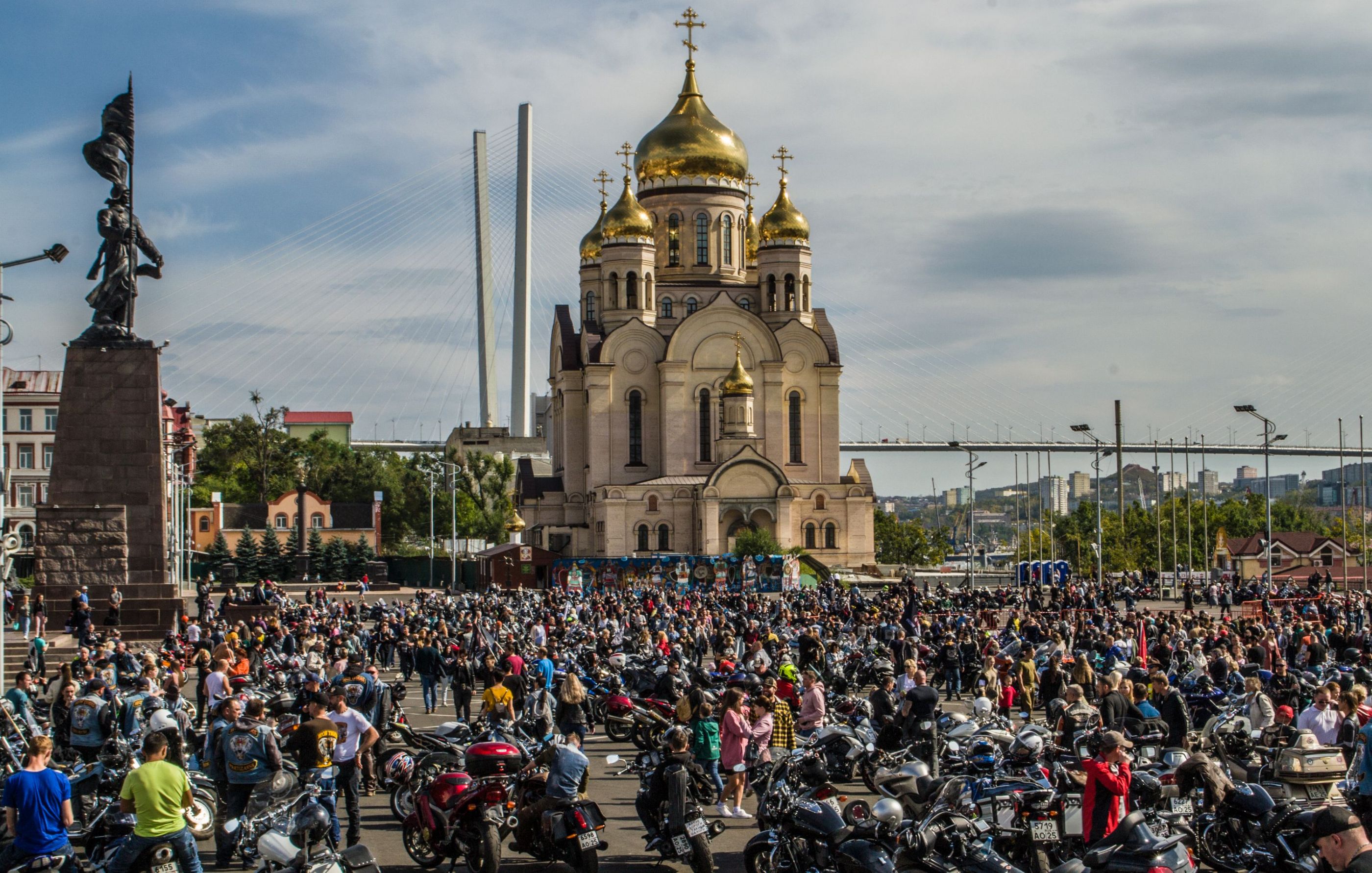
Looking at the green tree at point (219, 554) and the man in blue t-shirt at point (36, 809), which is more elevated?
the green tree at point (219, 554)

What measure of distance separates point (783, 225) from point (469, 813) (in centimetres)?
5571

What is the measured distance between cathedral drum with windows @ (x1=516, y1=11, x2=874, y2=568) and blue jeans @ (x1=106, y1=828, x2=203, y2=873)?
49.2 m

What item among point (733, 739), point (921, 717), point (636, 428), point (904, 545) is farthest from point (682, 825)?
point (904, 545)

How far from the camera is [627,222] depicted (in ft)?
209

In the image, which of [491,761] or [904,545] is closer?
[491,761]

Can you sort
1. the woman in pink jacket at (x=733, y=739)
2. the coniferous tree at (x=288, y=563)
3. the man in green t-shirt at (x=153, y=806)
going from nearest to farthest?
1. the man in green t-shirt at (x=153, y=806)
2. the woman in pink jacket at (x=733, y=739)
3. the coniferous tree at (x=288, y=563)

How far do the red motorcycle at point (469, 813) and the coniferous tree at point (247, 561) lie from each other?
5750 cm

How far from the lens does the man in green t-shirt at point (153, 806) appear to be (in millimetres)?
9359

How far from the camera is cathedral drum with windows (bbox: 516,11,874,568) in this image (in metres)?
60.3

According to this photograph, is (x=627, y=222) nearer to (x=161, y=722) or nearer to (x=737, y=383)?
(x=737, y=383)

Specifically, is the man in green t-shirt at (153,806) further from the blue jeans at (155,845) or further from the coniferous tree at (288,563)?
the coniferous tree at (288,563)

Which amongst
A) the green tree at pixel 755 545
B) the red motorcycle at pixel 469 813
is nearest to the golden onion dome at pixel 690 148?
the green tree at pixel 755 545

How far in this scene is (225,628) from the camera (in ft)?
93.9

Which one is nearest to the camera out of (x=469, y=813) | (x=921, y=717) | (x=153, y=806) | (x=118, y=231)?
(x=153, y=806)
